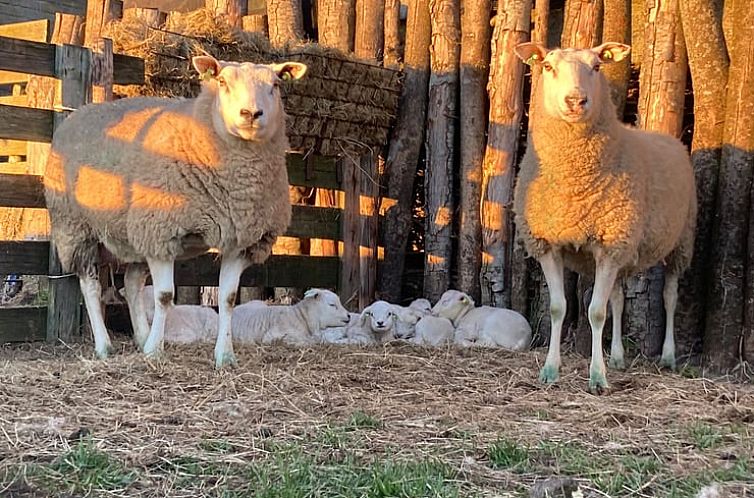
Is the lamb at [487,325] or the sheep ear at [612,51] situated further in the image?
the lamb at [487,325]

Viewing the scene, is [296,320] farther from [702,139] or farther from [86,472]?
[86,472]

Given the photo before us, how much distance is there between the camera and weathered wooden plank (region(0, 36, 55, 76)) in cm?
768

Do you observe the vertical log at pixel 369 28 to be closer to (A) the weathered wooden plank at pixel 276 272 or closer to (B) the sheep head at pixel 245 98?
(A) the weathered wooden plank at pixel 276 272

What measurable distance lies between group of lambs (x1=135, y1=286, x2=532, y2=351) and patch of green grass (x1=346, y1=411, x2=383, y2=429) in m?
3.63

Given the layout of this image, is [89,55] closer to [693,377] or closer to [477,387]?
[477,387]

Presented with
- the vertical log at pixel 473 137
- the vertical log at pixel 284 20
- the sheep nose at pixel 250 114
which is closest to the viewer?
the sheep nose at pixel 250 114

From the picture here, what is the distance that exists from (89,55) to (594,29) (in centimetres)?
444

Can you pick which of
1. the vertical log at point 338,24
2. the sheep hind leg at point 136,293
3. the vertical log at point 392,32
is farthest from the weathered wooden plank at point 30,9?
the sheep hind leg at point 136,293

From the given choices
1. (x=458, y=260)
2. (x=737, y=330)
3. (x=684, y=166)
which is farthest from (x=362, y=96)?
(x=737, y=330)

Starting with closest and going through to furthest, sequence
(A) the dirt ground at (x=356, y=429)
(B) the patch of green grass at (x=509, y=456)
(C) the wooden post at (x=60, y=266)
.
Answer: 1. (A) the dirt ground at (x=356, y=429)
2. (B) the patch of green grass at (x=509, y=456)
3. (C) the wooden post at (x=60, y=266)

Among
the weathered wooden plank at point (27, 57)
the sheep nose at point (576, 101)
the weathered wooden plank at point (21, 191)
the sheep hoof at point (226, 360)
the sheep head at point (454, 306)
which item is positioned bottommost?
the sheep hoof at point (226, 360)

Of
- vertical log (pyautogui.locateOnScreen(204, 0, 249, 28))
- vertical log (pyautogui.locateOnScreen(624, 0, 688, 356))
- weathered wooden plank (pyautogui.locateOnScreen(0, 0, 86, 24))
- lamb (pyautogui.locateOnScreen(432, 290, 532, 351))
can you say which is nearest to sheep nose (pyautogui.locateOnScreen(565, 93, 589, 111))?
vertical log (pyautogui.locateOnScreen(624, 0, 688, 356))

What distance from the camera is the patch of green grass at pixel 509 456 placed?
407 centimetres

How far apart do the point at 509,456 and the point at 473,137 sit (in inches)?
226
